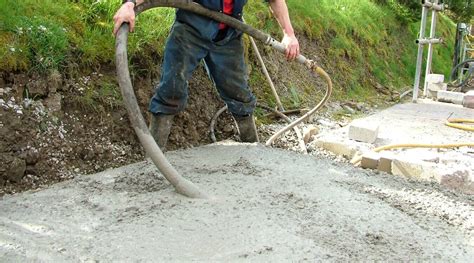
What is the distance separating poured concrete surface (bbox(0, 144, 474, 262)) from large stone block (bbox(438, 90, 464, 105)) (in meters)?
4.48

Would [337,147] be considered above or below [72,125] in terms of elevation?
below

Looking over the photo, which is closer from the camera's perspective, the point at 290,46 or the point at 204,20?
the point at 204,20

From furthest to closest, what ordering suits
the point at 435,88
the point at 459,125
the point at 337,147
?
1. the point at 435,88
2. the point at 459,125
3. the point at 337,147

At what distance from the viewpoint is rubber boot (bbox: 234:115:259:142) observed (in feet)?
13.2

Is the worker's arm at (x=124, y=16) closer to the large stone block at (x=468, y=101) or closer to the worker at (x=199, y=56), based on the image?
the worker at (x=199, y=56)

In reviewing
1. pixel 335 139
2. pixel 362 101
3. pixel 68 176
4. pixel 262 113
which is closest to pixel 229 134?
pixel 262 113

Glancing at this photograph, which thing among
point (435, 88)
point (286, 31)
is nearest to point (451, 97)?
point (435, 88)

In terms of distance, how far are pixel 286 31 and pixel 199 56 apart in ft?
2.08

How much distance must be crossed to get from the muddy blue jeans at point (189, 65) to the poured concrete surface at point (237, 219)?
54cm

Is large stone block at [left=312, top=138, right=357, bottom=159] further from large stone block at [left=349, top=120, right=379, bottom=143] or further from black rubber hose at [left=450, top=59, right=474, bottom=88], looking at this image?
black rubber hose at [left=450, top=59, right=474, bottom=88]

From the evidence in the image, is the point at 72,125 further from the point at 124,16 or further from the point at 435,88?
the point at 435,88

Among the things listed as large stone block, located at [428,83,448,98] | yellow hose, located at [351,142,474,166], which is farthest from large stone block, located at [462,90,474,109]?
yellow hose, located at [351,142,474,166]

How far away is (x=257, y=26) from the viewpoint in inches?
221

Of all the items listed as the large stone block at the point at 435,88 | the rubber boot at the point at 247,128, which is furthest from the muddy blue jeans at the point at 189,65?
the large stone block at the point at 435,88
